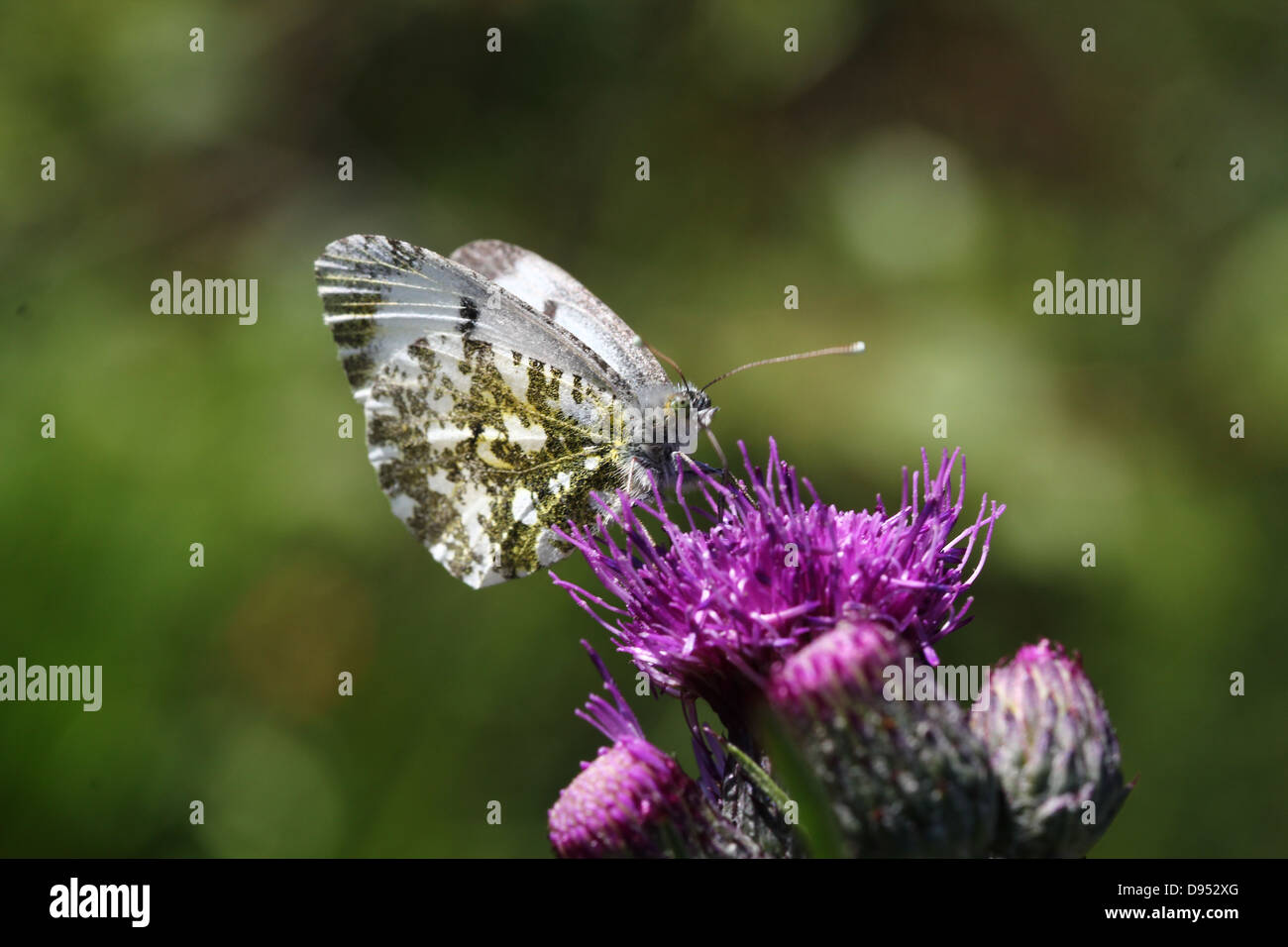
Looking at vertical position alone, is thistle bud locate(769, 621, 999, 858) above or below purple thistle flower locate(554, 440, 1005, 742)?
below

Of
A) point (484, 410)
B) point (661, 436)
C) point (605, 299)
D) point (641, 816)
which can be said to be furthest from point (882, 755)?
point (605, 299)

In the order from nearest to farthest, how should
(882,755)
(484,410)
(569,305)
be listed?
(882,755) → (484,410) → (569,305)

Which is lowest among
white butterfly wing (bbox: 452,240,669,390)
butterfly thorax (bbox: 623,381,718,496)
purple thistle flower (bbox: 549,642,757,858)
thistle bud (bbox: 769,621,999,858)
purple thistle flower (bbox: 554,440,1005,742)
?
purple thistle flower (bbox: 549,642,757,858)

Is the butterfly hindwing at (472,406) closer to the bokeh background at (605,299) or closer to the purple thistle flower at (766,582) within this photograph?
the purple thistle flower at (766,582)

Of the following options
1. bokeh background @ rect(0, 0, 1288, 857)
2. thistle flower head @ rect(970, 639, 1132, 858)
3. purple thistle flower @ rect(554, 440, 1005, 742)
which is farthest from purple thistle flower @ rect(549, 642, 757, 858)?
bokeh background @ rect(0, 0, 1288, 857)

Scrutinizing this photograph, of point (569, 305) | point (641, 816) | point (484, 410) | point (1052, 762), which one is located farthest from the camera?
point (569, 305)

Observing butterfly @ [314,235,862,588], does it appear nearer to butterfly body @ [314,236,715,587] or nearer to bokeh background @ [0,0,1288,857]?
Result: butterfly body @ [314,236,715,587]

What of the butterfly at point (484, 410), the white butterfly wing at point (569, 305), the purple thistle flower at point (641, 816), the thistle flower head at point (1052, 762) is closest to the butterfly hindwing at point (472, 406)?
the butterfly at point (484, 410)

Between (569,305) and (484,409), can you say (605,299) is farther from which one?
(484,409)
